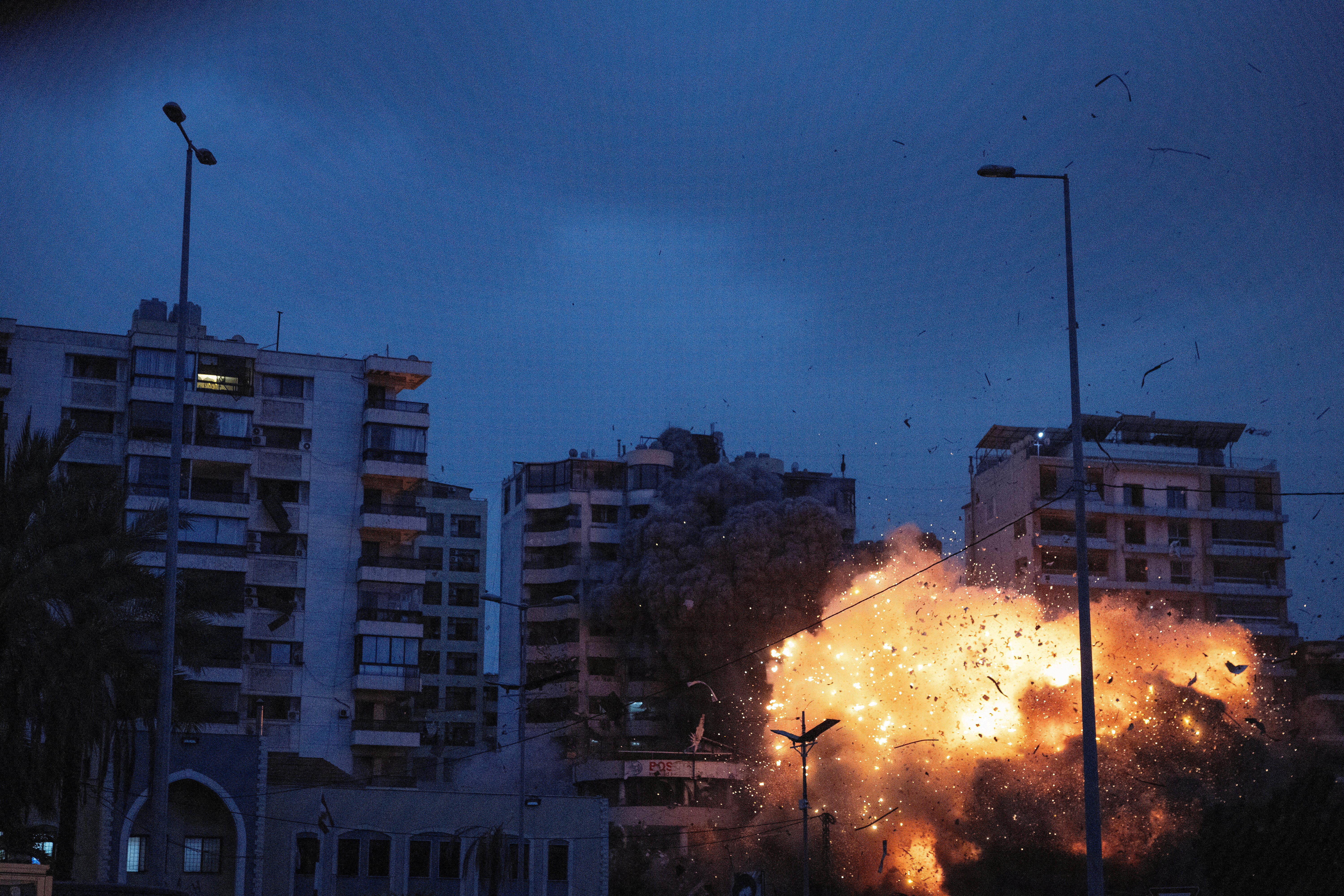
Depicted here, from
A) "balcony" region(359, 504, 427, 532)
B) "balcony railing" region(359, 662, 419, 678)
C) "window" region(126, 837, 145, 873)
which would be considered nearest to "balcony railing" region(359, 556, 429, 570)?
"balcony" region(359, 504, 427, 532)

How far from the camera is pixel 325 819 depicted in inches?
2327

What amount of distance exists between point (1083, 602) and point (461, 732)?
8008cm

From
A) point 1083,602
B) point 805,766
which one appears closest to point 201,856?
point 805,766

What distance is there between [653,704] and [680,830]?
1326cm

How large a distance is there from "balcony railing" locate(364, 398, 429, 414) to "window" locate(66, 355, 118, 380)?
10.1 metres

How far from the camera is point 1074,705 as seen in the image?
66.4 meters

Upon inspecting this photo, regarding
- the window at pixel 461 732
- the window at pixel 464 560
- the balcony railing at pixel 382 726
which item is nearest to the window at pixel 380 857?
the balcony railing at pixel 382 726

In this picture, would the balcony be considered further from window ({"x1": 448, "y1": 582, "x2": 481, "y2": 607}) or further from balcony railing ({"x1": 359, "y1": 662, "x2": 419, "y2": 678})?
window ({"x1": 448, "y1": 582, "x2": 481, "y2": 607})

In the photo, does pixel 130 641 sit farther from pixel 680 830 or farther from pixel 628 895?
pixel 680 830

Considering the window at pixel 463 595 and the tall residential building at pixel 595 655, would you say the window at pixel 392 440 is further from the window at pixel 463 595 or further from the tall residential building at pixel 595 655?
the window at pixel 463 595

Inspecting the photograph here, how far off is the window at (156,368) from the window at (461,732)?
3604cm

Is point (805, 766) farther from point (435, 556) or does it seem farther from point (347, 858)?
point (435, 556)

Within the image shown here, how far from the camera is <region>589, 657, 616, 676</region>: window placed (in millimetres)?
94688

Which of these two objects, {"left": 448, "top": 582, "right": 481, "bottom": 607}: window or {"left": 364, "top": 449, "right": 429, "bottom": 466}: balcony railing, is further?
{"left": 448, "top": 582, "right": 481, "bottom": 607}: window
